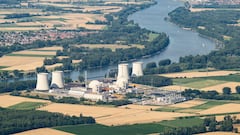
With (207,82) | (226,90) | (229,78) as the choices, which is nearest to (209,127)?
(226,90)

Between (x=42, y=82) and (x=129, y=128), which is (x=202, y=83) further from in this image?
(x=129, y=128)

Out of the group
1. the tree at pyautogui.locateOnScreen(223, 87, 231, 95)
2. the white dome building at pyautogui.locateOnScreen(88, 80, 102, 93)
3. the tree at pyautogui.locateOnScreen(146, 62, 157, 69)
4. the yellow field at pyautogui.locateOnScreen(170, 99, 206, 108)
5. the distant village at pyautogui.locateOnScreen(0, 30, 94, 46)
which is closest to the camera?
the yellow field at pyautogui.locateOnScreen(170, 99, 206, 108)

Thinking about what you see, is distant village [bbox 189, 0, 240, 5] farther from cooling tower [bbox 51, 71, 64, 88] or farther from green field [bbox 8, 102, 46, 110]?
green field [bbox 8, 102, 46, 110]

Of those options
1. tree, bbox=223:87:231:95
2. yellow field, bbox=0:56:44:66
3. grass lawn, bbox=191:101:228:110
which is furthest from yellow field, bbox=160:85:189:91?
yellow field, bbox=0:56:44:66

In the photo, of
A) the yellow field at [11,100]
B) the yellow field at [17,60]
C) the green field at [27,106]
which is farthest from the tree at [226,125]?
the yellow field at [17,60]

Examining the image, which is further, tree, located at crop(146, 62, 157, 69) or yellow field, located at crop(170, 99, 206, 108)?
tree, located at crop(146, 62, 157, 69)

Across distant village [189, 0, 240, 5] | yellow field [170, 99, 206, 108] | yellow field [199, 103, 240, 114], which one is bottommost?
yellow field [170, 99, 206, 108]
